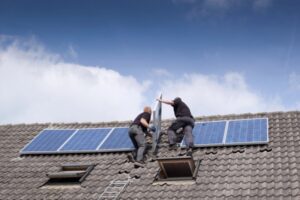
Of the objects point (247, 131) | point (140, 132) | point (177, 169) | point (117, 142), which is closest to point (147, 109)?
point (140, 132)

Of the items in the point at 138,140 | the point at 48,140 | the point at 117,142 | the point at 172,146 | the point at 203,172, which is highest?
the point at 48,140

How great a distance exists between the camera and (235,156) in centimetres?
1009

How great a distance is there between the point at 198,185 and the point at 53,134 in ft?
18.0

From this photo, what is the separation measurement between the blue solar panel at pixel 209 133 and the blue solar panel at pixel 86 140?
8.12ft

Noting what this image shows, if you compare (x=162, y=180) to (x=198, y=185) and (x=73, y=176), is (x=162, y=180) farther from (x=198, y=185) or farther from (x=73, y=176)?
(x=73, y=176)

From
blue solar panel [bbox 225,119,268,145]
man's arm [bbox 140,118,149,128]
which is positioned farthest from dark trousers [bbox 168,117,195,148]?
blue solar panel [bbox 225,119,268,145]

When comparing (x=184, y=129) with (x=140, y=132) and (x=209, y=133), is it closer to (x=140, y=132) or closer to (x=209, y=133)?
(x=209, y=133)

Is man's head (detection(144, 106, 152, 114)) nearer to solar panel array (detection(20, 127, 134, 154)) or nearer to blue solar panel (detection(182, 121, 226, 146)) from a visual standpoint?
solar panel array (detection(20, 127, 134, 154))

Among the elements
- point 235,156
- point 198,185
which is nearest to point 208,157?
point 235,156

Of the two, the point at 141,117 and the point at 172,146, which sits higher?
the point at 141,117

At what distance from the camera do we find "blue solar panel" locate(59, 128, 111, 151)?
11648mm

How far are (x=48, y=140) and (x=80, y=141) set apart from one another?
1044 millimetres

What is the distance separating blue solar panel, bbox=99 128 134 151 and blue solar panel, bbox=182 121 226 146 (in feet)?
4.92

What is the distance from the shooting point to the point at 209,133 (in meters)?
11.4
